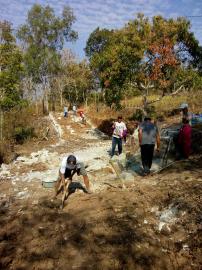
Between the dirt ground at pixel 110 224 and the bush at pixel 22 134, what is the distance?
23.6ft

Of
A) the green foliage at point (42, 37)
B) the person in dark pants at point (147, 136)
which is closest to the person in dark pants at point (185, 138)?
the person in dark pants at point (147, 136)

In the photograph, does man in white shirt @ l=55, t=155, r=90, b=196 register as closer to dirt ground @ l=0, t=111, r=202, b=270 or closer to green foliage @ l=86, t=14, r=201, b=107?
dirt ground @ l=0, t=111, r=202, b=270

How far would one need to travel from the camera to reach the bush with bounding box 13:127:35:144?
16406 mm

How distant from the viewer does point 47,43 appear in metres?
30.7

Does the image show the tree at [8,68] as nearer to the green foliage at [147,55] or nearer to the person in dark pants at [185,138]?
the green foliage at [147,55]

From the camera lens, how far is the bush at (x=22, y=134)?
1641 cm

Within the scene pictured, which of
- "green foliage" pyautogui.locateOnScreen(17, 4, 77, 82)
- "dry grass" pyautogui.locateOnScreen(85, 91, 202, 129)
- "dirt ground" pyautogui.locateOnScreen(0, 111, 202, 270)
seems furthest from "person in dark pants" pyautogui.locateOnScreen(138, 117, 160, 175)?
"green foliage" pyautogui.locateOnScreen(17, 4, 77, 82)

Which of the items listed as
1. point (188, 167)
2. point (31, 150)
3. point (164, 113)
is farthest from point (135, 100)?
point (188, 167)

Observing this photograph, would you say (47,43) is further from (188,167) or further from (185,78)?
(188,167)

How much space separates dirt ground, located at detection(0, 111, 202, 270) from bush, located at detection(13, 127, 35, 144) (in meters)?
7.21

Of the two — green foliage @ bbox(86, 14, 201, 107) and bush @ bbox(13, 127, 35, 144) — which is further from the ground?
green foliage @ bbox(86, 14, 201, 107)

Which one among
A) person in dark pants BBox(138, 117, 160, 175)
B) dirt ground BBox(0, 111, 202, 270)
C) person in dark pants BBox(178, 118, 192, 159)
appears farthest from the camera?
person in dark pants BBox(178, 118, 192, 159)

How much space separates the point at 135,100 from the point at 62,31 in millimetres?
10092

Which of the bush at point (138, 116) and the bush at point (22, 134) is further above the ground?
the bush at point (138, 116)
